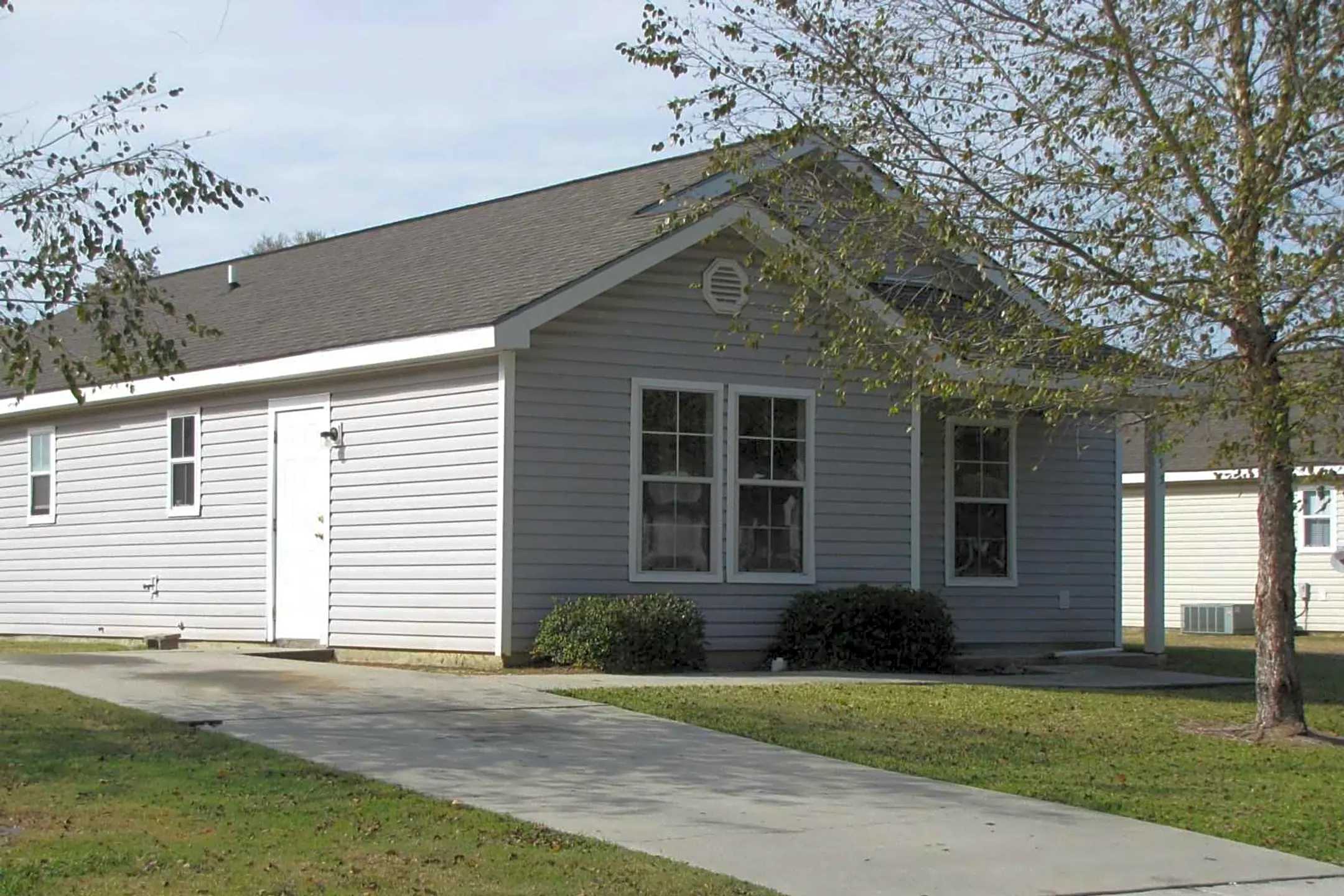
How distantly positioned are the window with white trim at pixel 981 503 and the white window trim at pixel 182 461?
340 inches

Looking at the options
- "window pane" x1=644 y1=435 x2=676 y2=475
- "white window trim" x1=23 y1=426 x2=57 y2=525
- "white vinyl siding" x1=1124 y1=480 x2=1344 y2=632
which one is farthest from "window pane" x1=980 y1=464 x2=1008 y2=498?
"white vinyl siding" x1=1124 y1=480 x2=1344 y2=632

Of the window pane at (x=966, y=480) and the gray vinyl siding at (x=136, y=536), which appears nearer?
the gray vinyl siding at (x=136, y=536)

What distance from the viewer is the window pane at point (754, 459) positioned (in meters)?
17.2

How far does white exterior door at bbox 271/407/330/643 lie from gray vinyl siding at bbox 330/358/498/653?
0.65ft

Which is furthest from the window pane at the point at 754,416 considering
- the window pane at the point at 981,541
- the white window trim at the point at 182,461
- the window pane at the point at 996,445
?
the white window trim at the point at 182,461

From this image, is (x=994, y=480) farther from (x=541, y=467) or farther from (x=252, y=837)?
(x=252, y=837)

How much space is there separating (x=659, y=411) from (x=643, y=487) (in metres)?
0.79

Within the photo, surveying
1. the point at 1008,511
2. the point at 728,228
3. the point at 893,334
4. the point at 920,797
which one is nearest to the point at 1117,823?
the point at 920,797

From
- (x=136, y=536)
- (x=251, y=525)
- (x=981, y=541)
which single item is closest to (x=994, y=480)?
(x=981, y=541)

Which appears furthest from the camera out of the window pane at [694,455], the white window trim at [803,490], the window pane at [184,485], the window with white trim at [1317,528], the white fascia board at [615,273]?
the window with white trim at [1317,528]

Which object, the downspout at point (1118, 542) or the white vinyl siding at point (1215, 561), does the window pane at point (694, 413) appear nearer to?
the downspout at point (1118, 542)

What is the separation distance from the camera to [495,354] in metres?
15.7

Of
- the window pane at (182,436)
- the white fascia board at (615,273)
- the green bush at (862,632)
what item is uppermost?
the white fascia board at (615,273)

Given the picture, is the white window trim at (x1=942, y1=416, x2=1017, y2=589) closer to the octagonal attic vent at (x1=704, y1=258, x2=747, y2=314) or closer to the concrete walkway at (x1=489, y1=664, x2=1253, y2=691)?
the concrete walkway at (x1=489, y1=664, x2=1253, y2=691)
